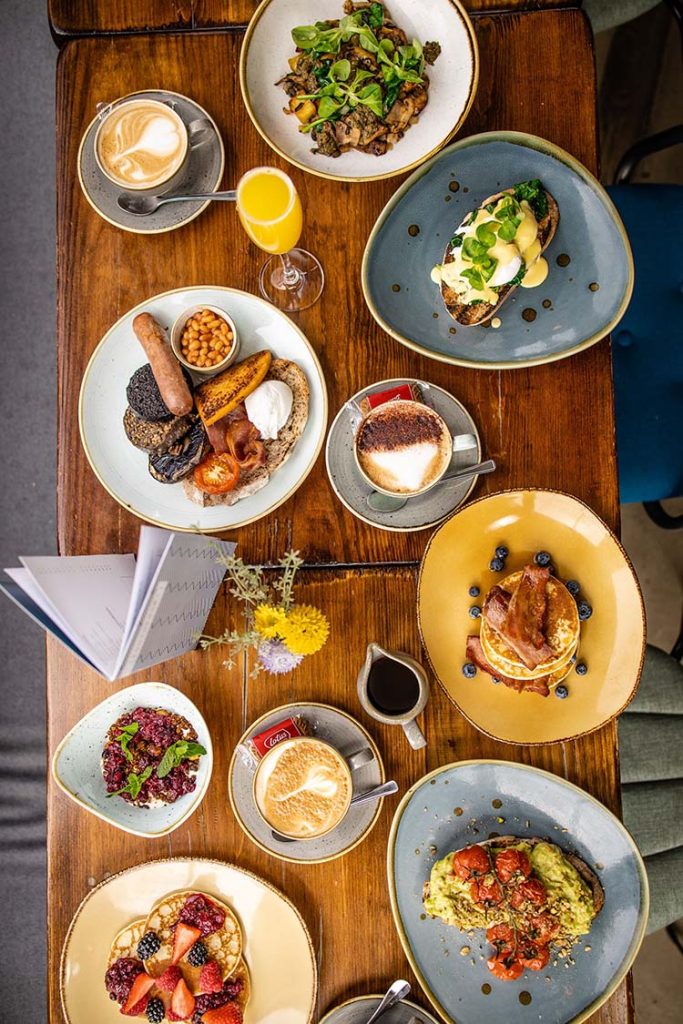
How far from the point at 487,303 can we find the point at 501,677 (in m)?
0.76

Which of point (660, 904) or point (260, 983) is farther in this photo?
point (660, 904)

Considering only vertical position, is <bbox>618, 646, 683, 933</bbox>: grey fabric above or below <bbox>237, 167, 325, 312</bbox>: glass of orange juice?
below

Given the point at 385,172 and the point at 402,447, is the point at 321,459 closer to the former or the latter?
the point at 402,447

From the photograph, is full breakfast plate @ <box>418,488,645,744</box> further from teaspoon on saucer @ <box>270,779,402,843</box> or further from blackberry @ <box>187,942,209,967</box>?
blackberry @ <box>187,942,209,967</box>

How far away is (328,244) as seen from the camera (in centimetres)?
170

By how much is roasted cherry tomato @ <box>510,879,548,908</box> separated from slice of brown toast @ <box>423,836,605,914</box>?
83mm

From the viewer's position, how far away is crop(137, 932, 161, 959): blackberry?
1.62 meters

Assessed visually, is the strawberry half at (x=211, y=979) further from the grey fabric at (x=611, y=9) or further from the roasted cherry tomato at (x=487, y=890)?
the grey fabric at (x=611, y=9)

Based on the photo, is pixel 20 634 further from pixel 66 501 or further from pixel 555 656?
pixel 555 656

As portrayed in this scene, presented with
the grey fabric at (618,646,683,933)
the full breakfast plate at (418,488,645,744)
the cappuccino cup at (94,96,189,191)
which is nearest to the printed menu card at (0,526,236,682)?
the full breakfast plate at (418,488,645,744)

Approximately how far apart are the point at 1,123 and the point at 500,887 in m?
2.72

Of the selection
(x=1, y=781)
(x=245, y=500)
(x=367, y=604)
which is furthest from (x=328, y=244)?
(x=1, y=781)

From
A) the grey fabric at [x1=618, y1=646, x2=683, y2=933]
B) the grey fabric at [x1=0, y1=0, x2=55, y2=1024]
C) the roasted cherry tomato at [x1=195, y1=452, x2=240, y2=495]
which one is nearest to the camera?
the roasted cherry tomato at [x1=195, y1=452, x2=240, y2=495]

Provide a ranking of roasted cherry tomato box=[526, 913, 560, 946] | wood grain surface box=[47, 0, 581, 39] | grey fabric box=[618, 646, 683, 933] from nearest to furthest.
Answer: roasted cherry tomato box=[526, 913, 560, 946]
wood grain surface box=[47, 0, 581, 39]
grey fabric box=[618, 646, 683, 933]
